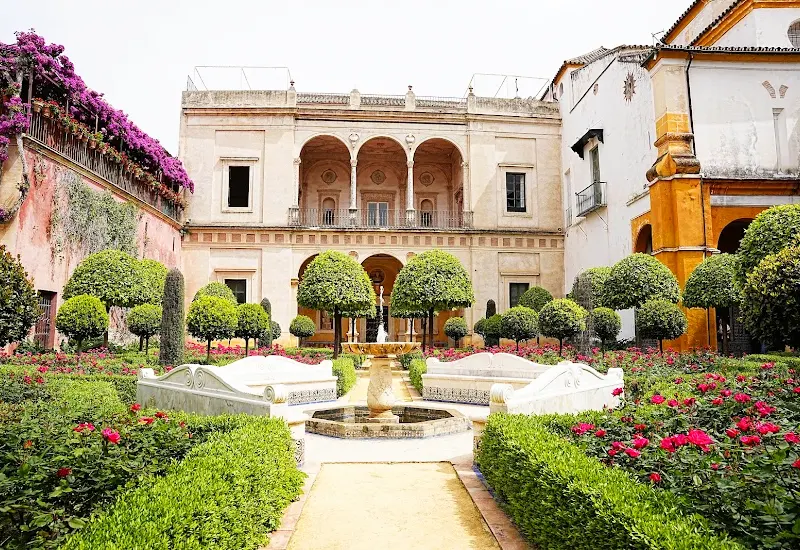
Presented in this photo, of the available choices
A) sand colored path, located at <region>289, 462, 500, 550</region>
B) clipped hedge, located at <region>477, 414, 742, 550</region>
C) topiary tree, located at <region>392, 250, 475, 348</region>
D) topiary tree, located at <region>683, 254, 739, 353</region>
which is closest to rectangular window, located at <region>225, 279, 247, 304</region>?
topiary tree, located at <region>392, 250, 475, 348</region>

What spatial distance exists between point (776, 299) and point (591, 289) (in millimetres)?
7524

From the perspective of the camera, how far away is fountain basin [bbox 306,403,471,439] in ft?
21.4

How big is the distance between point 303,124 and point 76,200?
35.4 feet

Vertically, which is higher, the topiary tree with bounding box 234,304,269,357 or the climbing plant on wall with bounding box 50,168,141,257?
the climbing plant on wall with bounding box 50,168,141,257

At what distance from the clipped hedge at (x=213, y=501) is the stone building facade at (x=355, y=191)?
61.6 feet

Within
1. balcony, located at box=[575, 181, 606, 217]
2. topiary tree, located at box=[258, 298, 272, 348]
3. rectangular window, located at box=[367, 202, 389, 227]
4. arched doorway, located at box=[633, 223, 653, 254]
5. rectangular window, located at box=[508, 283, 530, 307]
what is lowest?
topiary tree, located at box=[258, 298, 272, 348]

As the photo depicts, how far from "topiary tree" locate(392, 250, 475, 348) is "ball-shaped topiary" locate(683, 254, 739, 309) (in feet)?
19.7

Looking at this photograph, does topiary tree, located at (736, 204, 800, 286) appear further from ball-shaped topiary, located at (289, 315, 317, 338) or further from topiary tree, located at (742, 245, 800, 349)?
ball-shaped topiary, located at (289, 315, 317, 338)

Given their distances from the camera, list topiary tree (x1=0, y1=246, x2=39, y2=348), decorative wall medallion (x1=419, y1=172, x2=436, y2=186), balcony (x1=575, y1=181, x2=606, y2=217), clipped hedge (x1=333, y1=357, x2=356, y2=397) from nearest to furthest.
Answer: topiary tree (x1=0, y1=246, x2=39, y2=348) → clipped hedge (x1=333, y1=357, x2=356, y2=397) → balcony (x1=575, y1=181, x2=606, y2=217) → decorative wall medallion (x1=419, y1=172, x2=436, y2=186)

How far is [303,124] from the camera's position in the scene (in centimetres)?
2416

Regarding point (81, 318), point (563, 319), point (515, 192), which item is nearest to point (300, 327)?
point (81, 318)

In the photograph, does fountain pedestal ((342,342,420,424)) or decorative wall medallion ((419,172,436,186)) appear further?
decorative wall medallion ((419,172,436,186))

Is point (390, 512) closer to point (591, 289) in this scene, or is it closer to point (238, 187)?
point (591, 289)

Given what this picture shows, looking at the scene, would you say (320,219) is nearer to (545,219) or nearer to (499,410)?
(545,219)
